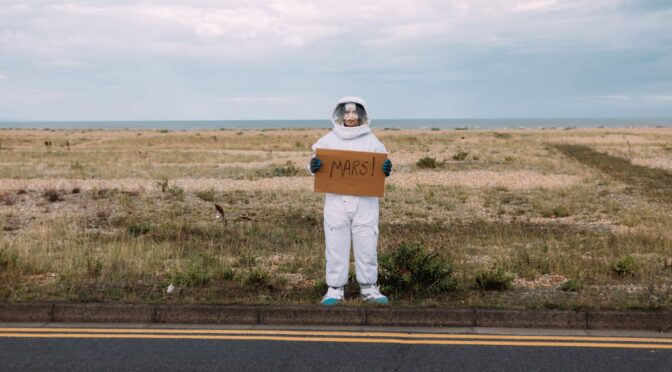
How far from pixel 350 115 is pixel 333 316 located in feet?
6.40

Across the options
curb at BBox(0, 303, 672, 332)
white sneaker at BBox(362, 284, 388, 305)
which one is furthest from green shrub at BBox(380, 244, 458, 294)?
curb at BBox(0, 303, 672, 332)

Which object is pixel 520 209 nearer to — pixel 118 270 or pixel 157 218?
pixel 157 218

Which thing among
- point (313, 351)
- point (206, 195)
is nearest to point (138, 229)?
point (206, 195)

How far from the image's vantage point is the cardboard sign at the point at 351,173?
6562mm

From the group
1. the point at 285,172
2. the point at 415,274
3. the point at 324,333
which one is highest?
the point at 415,274

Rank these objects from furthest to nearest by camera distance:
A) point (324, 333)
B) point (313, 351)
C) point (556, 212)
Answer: point (556, 212) < point (324, 333) < point (313, 351)

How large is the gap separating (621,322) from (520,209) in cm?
1013

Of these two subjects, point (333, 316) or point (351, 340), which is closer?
point (351, 340)

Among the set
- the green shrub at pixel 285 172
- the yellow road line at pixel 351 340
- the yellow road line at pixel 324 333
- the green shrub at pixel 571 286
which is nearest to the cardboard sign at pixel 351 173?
the yellow road line at pixel 324 333

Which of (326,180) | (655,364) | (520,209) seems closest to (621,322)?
(655,364)

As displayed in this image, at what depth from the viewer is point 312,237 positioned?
11.7 meters

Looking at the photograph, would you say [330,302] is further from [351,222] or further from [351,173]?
[351,173]

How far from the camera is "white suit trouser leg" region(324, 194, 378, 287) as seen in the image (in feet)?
21.6

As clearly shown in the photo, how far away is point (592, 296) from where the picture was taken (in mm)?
7039
